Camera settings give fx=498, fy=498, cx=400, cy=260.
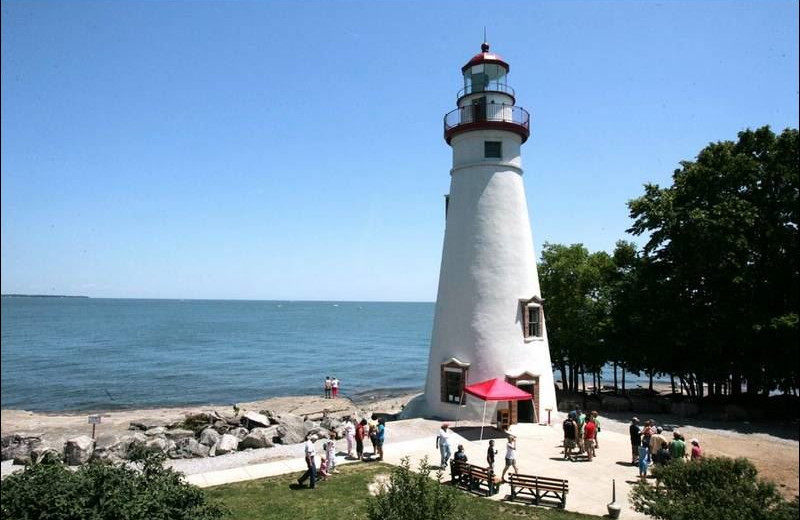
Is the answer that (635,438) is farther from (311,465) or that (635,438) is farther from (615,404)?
(615,404)

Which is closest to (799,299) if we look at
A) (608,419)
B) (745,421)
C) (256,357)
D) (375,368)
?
(745,421)

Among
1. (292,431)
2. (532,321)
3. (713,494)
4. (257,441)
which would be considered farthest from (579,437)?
(257,441)

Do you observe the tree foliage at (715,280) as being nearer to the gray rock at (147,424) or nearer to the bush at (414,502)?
the bush at (414,502)

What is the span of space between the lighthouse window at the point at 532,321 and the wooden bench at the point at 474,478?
8371 millimetres

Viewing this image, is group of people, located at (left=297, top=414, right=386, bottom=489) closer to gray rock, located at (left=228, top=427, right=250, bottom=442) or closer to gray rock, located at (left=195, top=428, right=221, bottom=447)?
gray rock, located at (left=228, top=427, right=250, bottom=442)

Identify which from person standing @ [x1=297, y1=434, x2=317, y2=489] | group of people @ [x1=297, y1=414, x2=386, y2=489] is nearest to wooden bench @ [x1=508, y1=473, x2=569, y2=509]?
group of people @ [x1=297, y1=414, x2=386, y2=489]

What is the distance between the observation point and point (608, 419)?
2406 cm

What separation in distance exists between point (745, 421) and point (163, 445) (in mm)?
25208

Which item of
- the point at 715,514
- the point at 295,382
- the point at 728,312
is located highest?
the point at 728,312

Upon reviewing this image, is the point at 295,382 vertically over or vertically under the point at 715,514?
under

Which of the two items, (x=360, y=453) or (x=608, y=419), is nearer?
(x=360, y=453)

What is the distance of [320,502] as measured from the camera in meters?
13.1

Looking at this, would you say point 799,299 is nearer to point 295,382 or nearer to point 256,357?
point 295,382

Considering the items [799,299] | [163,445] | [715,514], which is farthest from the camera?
[799,299]
